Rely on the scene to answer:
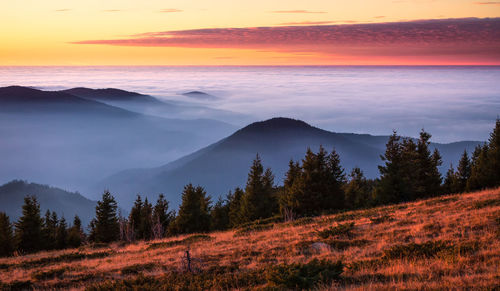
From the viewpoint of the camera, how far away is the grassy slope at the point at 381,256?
7711 mm

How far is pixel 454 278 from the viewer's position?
7.11 metres

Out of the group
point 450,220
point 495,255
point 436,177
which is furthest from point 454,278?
point 436,177

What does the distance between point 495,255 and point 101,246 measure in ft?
76.9

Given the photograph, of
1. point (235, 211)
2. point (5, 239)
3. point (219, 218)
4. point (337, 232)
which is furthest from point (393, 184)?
point (5, 239)

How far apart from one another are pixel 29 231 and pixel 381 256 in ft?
128

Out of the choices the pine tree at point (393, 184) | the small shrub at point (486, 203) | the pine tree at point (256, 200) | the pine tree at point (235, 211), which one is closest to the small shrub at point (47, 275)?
the small shrub at point (486, 203)

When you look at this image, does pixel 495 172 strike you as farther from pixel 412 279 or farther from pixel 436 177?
pixel 412 279

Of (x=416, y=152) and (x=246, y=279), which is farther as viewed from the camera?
(x=416, y=152)

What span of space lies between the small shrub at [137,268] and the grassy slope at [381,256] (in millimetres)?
35

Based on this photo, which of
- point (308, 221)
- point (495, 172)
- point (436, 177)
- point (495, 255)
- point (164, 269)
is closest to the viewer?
point (495, 255)

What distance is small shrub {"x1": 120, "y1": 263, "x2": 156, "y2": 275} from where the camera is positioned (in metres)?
12.5

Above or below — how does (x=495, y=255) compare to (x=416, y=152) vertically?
below

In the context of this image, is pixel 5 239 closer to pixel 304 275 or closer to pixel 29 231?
pixel 29 231

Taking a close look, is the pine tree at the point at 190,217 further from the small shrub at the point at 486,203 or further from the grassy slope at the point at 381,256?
the small shrub at the point at 486,203
